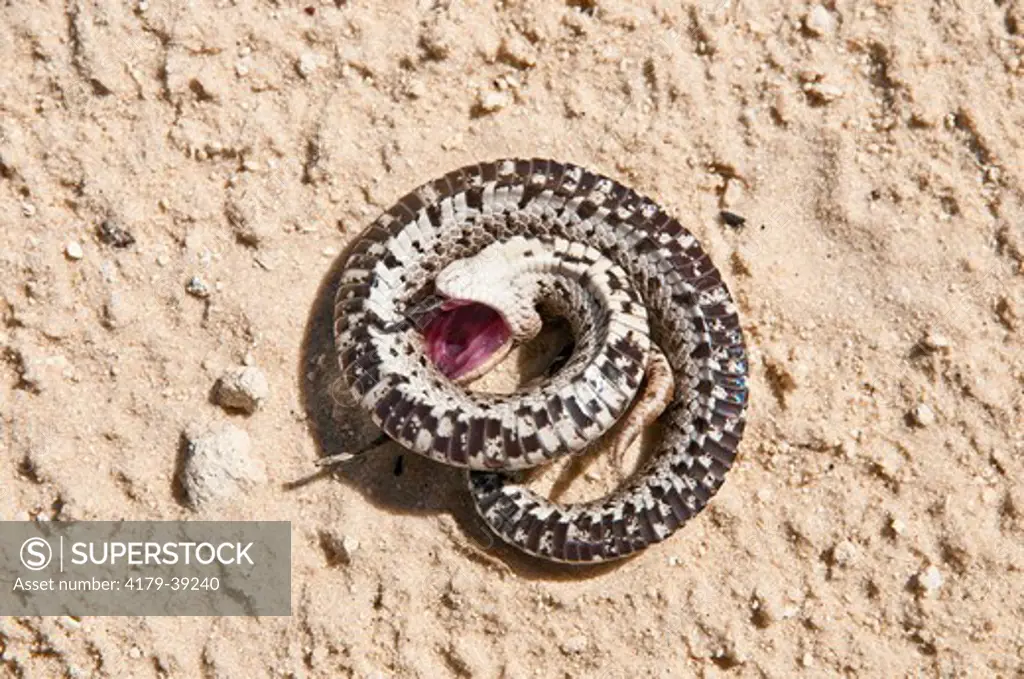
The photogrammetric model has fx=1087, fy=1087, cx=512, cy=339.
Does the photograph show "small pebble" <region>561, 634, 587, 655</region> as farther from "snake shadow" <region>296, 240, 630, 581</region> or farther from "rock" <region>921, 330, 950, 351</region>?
"rock" <region>921, 330, 950, 351</region>

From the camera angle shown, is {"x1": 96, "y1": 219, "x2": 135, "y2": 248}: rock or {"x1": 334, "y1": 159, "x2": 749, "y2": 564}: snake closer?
{"x1": 334, "y1": 159, "x2": 749, "y2": 564}: snake

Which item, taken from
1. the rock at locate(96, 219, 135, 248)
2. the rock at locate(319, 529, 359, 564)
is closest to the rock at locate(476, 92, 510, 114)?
the rock at locate(96, 219, 135, 248)

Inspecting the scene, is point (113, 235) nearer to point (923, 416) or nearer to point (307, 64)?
point (307, 64)

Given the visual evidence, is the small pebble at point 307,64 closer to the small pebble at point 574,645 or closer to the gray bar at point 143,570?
the gray bar at point 143,570

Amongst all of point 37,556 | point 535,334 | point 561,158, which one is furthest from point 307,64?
point 37,556

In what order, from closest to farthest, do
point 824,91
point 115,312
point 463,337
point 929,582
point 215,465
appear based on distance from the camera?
point 929,582, point 215,465, point 115,312, point 824,91, point 463,337

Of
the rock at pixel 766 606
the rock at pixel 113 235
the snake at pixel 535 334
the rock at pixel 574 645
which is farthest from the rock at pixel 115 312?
the rock at pixel 766 606
